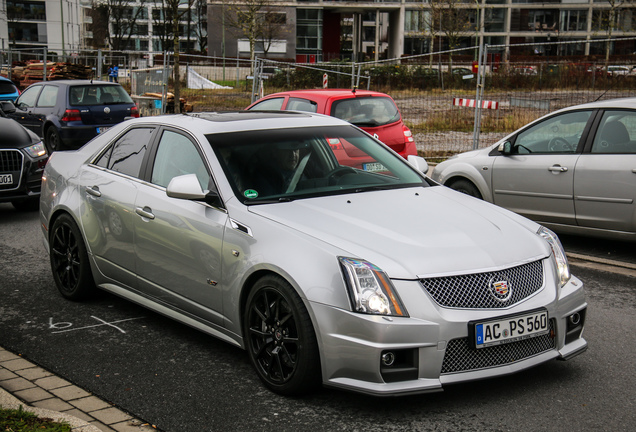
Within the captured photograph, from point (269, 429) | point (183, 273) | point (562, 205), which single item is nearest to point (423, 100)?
point (562, 205)

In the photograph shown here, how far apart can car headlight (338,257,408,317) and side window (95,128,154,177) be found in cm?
242

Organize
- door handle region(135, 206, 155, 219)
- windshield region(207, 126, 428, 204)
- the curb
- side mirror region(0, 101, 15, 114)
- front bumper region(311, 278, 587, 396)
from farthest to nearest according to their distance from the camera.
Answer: side mirror region(0, 101, 15, 114), door handle region(135, 206, 155, 219), windshield region(207, 126, 428, 204), front bumper region(311, 278, 587, 396), the curb

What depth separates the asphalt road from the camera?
4023 millimetres

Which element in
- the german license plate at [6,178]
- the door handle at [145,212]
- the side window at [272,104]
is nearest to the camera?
the door handle at [145,212]

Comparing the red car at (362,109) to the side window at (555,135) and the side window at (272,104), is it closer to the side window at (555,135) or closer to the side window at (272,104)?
the side window at (272,104)

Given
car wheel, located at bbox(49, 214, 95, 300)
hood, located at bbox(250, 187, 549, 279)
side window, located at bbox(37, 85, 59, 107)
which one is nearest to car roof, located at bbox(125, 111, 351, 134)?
hood, located at bbox(250, 187, 549, 279)

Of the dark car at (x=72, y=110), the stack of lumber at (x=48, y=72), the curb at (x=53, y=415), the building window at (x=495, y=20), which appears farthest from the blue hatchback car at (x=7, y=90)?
the building window at (x=495, y=20)

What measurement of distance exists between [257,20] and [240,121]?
6063cm

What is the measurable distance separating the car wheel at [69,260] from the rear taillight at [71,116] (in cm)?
1228

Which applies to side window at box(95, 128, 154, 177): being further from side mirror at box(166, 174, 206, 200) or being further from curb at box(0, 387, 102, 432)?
curb at box(0, 387, 102, 432)

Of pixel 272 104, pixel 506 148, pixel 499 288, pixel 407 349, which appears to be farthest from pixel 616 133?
pixel 272 104

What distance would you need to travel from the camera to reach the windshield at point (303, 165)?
16.5ft

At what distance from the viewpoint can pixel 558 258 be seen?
15.4 ft

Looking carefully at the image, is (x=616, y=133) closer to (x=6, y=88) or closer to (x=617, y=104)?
(x=617, y=104)
